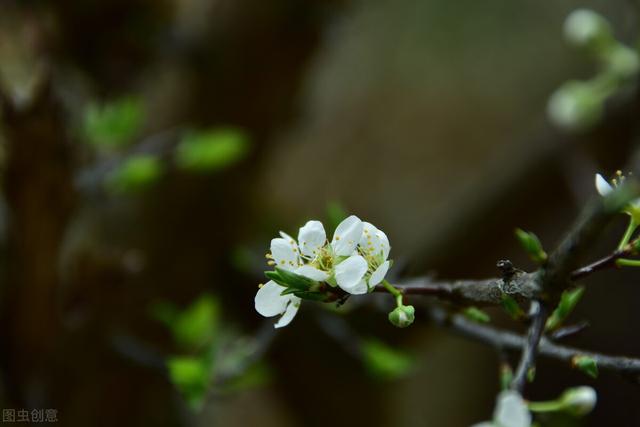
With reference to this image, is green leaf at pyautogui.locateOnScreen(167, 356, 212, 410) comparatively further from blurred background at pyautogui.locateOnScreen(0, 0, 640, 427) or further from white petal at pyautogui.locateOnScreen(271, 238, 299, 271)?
white petal at pyautogui.locateOnScreen(271, 238, 299, 271)

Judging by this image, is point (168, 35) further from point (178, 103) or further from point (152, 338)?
point (152, 338)

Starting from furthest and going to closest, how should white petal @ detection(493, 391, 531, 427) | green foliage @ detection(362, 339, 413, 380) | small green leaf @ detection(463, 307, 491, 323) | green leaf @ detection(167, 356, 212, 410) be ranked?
green foliage @ detection(362, 339, 413, 380) → green leaf @ detection(167, 356, 212, 410) → small green leaf @ detection(463, 307, 491, 323) → white petal @ detection(493, 391, 531, 427)

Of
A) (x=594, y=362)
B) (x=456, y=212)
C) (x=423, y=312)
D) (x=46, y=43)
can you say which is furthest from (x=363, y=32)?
(x=594, y=362)

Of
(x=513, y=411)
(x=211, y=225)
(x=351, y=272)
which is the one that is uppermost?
(x=211, y=225)

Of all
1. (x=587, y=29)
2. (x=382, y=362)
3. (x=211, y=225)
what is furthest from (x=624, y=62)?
(x=211, y=225)

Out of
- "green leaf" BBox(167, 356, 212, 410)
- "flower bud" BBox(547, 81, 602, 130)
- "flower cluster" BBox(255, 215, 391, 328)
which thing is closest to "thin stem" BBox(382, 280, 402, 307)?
"flower cluster" BBox(255, 215, 391, 328)

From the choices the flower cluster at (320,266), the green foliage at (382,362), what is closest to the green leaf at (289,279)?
the flower cluster at (320,266)

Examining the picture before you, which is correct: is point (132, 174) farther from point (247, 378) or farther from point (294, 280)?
point (294, 280)
